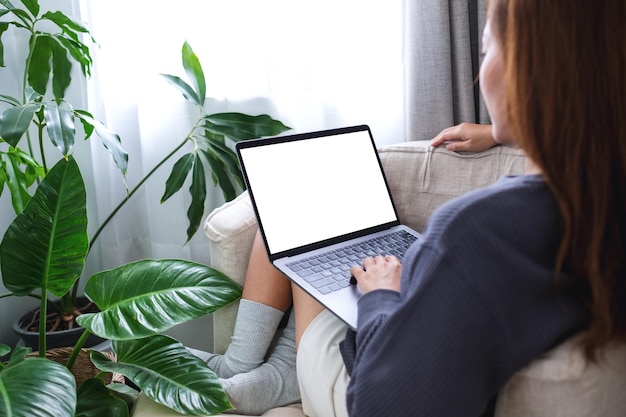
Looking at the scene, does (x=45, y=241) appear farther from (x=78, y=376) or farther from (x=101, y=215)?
(x=101, y=215)

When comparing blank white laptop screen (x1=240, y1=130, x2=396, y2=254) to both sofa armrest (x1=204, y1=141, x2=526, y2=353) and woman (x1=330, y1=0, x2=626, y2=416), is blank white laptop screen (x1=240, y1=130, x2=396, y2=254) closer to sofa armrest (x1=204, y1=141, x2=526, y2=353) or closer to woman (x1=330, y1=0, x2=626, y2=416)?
sofa armrest (x1=204, y1=141, x2=526, y2=353)

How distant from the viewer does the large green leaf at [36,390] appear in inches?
37.4

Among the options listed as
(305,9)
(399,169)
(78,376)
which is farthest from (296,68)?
(78,376)

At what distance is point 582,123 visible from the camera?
0.69 meters

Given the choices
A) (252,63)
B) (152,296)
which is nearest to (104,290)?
(152,296)

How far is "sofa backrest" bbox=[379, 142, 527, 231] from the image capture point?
4.58ft

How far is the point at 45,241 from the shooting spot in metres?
1.21

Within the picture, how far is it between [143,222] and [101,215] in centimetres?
14

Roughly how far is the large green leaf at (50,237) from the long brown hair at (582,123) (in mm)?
852

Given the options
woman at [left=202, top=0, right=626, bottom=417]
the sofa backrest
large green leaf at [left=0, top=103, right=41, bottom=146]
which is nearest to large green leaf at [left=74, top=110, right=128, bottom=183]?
large green leaf at [left=0, top=103, right=41, bottom=146]

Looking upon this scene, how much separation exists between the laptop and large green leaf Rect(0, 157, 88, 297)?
0.33 m

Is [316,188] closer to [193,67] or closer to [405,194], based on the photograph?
[405,194]

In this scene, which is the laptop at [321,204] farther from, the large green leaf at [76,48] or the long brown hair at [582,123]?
the large green leaf at [76,48]

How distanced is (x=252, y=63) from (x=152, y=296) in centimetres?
84
